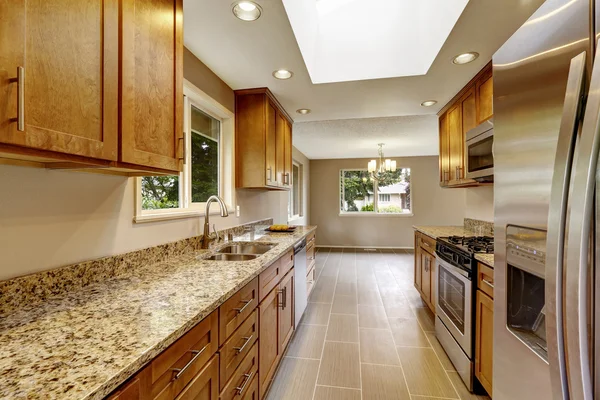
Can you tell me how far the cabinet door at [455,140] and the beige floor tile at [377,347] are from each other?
1.81m

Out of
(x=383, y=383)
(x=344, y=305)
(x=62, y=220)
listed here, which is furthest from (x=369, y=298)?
(x=62, y=220)

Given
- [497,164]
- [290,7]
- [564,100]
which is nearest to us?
[564,100]

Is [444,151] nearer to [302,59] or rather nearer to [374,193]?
[302,59]

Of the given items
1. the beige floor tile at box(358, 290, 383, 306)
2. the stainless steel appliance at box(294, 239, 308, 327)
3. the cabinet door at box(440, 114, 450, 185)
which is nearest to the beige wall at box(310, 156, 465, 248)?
the beige floor tile at box(358, 290, 383, 306)

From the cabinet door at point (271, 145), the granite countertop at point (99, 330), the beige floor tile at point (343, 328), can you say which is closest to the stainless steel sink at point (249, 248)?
the cabinet door at point (271, 145)

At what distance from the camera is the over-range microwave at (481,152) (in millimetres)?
2174

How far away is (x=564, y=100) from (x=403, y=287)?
393cm

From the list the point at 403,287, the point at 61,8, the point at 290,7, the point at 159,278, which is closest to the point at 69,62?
the point at 61,8

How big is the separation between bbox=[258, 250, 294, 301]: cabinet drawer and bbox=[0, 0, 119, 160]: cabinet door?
107cm

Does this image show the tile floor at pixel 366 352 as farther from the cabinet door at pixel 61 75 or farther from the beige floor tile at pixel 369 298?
the cabinet door at pixel 61 75

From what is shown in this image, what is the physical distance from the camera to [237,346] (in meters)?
1.32

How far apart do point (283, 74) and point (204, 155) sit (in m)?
1.02

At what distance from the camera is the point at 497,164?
1.03 meters

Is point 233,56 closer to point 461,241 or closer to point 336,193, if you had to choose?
point 461,241
